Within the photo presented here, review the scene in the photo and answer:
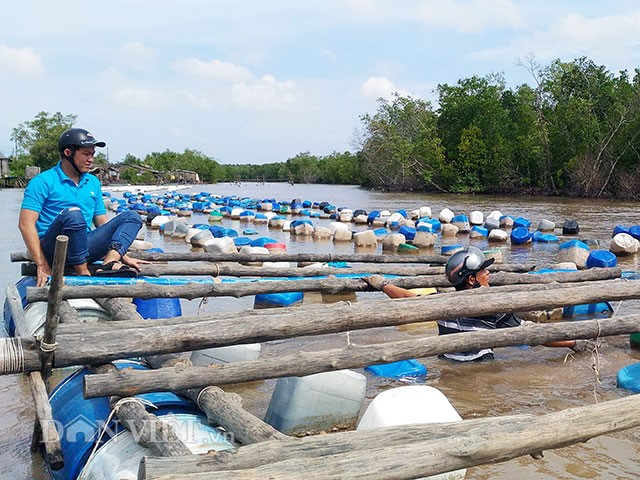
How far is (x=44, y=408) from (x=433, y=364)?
3.25m

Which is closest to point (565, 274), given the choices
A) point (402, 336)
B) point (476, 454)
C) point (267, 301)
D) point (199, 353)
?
point (402, 336)

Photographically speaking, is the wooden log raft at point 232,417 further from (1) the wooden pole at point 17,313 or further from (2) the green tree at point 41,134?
(2) the green tree at point 41,134

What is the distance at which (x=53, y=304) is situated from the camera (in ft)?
9.45

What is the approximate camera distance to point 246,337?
12.1ft

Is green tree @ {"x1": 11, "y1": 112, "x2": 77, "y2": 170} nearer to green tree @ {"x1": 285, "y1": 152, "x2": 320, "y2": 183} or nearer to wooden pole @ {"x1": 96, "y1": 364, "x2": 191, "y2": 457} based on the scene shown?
green tree @ {"x1": 285, "y1": 152, "x2": 320, "y2": 183}

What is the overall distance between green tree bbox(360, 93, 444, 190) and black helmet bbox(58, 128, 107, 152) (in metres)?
43.4

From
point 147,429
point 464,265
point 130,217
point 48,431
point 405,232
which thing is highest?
point 130,217

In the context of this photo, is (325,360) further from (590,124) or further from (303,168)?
(303,168)

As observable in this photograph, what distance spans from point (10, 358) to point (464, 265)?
3684 mm

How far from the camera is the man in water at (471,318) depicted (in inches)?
203

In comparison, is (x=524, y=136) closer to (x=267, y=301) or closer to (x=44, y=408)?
(x=267, y=301)

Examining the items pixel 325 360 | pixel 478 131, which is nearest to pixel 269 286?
pixel 325 360

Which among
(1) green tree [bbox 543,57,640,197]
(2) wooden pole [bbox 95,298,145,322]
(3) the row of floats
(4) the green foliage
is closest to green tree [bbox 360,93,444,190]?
(4) the green foliage

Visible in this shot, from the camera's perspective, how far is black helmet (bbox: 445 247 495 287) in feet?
18.2
